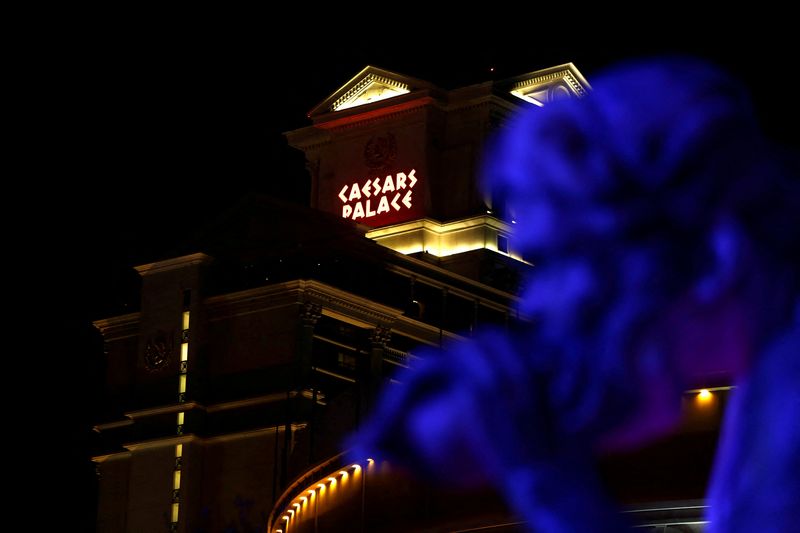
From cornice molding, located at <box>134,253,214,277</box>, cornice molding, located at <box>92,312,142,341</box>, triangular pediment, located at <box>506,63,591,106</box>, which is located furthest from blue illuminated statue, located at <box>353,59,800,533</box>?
triangular pediment, located at <box>506,63,591,106</box>

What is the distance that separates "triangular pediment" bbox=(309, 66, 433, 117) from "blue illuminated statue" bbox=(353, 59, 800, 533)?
54792mm

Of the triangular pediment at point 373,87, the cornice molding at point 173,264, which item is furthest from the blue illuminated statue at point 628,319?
the triangular pediment at point 373,87

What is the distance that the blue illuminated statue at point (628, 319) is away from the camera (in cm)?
688

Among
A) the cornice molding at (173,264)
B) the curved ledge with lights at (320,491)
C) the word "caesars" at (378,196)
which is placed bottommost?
the curved ledge with lights at (320,491)

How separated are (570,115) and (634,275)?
0.70m

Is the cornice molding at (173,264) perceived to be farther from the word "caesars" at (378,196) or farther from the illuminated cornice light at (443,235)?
the word "caesars" at (378,196)

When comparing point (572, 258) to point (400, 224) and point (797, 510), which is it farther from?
point (400, 224)

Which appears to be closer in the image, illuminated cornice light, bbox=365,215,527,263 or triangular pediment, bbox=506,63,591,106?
triangular pediment, bbox=506,63,591,106

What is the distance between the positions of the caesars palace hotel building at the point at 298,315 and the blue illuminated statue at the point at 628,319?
1423 inches

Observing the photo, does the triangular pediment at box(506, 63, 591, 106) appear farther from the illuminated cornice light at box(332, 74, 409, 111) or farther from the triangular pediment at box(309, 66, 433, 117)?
the illuminated cornice light at box(332, 74, 409, 111)

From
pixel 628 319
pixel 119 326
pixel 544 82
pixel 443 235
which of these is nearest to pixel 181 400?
pixel 119 326

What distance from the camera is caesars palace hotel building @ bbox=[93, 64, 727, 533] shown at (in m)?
50.2

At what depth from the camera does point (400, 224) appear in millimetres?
61500

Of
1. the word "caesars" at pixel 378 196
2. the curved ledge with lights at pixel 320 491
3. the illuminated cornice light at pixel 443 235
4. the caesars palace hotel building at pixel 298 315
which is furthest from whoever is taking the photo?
the word "caesars" at pixel 378 196
